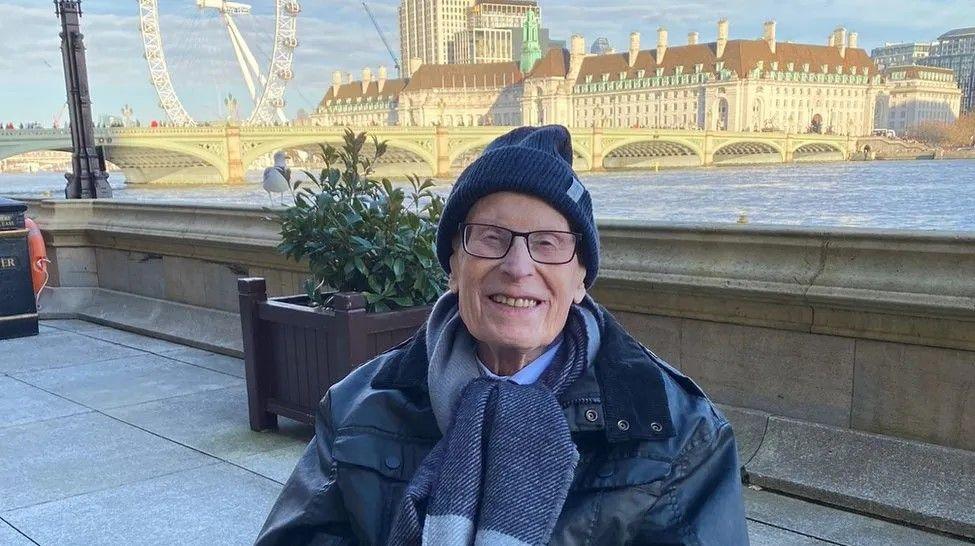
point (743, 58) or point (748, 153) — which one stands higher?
point (743, 58)

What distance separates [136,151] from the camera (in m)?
40.7

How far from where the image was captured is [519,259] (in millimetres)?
1652

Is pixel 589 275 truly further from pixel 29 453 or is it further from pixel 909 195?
pixel 909 195

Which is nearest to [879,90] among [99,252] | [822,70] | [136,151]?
[822,70]

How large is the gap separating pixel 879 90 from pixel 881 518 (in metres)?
91.4

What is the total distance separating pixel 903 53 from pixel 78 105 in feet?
125

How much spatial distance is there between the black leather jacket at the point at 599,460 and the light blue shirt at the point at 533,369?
5.1 inches

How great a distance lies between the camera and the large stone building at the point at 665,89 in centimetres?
10581

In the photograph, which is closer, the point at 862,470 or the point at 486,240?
the point at 486,240

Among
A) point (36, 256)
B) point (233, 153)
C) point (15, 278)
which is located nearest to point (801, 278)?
point (15, 278)

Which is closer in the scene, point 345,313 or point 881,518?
point 881,518

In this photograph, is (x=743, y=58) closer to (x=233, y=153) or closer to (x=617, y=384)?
(x=233, y=153)

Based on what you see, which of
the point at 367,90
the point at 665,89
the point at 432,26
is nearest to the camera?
the point at 665,89

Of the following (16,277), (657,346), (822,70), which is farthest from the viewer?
(822,70)
